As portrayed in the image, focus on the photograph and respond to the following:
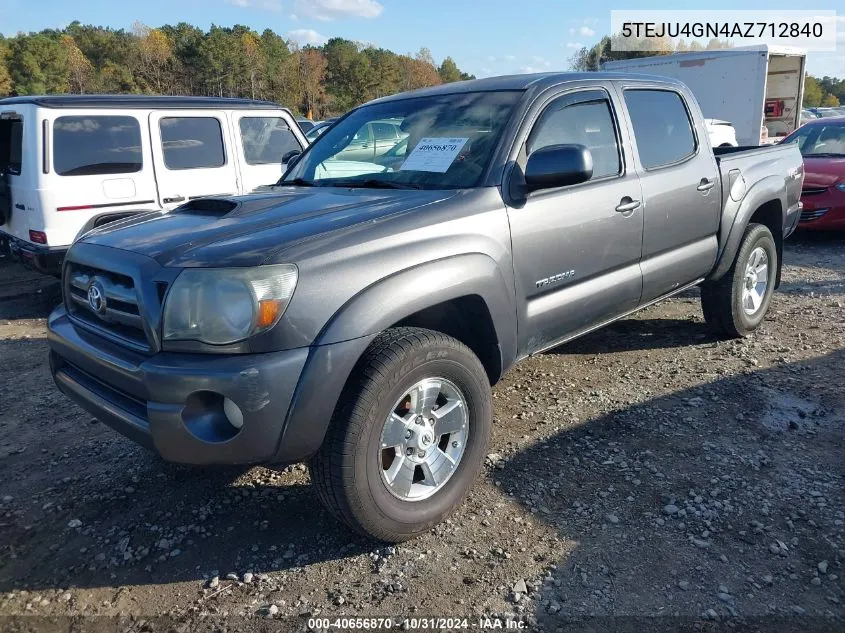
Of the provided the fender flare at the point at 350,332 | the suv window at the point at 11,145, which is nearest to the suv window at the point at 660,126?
the fender flare at the point at 350,332

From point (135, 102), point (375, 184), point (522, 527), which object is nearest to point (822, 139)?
point (375, 184)

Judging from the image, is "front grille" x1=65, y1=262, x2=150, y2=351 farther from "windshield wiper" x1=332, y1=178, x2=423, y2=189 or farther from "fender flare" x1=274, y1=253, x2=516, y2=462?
"windshield wiper" x1=332, y1=178, x2=423, y2=189

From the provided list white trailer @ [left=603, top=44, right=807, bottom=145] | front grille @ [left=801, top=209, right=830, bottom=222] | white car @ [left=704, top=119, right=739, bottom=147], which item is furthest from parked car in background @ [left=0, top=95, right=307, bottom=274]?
white trailer @ [left=603, top=44, right=807, bottom=145]

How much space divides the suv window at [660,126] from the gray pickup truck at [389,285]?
3 cm

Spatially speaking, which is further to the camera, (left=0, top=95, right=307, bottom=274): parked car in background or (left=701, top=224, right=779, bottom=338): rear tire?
(left=0, top=95, right=307, bottom=274): parked car in background

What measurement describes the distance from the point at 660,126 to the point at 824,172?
5.63 meters

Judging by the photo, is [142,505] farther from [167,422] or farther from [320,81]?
[320,81]

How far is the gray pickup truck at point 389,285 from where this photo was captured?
232 centimetres

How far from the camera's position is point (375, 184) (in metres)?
3.29

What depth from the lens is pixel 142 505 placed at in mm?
3115

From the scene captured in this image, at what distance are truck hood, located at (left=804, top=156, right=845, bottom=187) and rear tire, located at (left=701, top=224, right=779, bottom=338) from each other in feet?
13.6

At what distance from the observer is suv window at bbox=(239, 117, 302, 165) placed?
7.46 metres

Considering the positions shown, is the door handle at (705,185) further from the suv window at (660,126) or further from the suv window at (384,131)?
the suv window at (384,131)

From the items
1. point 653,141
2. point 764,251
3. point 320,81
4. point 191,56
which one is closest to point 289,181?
point 653,141
